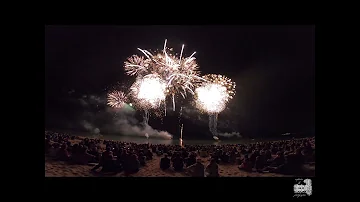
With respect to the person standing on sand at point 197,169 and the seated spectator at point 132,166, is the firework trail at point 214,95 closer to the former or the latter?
the person standing on sand at point 197,169

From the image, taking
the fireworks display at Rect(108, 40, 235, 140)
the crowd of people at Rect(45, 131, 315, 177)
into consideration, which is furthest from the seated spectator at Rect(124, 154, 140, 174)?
the fireworks display at Rect(108, 40, 235, 140)

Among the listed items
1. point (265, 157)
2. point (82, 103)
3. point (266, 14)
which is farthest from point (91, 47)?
point (265, 157)

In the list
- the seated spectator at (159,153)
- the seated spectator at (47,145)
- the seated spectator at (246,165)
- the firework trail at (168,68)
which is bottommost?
the seated spectator at (246,165)

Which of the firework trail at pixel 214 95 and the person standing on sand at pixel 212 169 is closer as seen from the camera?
the person standing on sand at pixel 212 169

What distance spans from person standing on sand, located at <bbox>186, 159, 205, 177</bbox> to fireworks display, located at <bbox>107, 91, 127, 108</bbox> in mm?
1195

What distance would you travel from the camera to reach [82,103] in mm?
4746

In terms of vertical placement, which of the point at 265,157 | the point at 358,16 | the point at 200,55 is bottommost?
the point at 265,157

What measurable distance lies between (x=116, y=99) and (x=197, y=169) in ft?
4.48

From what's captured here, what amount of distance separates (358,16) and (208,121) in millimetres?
2252

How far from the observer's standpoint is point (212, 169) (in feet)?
15.4

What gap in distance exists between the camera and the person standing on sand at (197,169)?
470 centimetres

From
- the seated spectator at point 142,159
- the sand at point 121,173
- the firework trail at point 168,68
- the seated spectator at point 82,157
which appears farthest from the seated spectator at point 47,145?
the firework trail at point 168,68

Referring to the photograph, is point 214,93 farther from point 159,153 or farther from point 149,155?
point 149,155

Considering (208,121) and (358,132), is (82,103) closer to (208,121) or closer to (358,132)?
(208,121)
